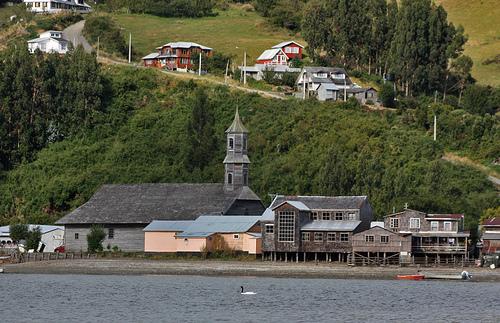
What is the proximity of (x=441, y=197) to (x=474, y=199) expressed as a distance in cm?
422

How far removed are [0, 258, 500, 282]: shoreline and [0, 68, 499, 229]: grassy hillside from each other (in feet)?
38.6

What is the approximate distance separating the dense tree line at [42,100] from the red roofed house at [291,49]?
21409 mm

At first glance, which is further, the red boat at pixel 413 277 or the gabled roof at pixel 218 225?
the gabled roof at pixel 218 225

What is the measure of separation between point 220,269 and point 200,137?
27.2 meters

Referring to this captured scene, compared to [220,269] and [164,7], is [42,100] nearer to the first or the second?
[164,7]

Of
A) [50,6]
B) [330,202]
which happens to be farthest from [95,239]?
[50,6]

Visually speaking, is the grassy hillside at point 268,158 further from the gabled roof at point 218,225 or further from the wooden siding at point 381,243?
the gabled roof at point 218,225

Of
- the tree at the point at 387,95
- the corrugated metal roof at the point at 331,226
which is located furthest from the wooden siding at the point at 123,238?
the tree at the point at 387,95

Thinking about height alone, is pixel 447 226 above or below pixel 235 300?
above

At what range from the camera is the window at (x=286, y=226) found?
87.9 m

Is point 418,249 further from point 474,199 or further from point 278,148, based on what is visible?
point 278,148

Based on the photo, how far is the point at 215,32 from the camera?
503ft

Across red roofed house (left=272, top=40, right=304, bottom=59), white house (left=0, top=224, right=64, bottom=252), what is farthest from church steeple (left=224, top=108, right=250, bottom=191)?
red roofed house (left=272, top=40, right=304, bottom=59)

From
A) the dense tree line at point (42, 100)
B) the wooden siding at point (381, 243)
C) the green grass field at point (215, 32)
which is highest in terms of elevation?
the green grass field at point (215, 32)
